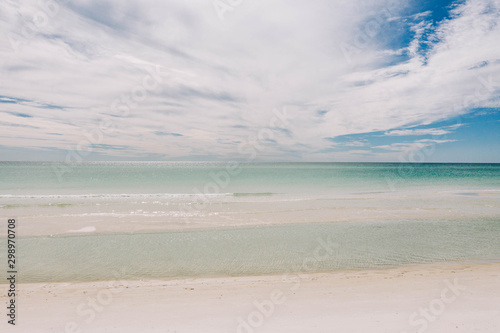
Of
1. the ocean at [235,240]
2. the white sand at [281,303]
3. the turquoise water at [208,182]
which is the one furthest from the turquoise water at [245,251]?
the turquoise water at [208,182]

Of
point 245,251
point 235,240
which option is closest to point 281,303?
point 245,251

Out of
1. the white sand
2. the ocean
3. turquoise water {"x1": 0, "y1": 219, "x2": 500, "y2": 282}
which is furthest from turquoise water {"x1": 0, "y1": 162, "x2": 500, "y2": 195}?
the white sand

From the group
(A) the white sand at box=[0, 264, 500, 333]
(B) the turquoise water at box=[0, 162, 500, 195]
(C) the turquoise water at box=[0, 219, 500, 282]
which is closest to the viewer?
(A) the white sand at box=[0, 264, 500, 333]

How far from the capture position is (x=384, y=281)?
8844 millimetres

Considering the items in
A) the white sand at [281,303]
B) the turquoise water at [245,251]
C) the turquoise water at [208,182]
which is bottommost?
the white sand at [281,303]

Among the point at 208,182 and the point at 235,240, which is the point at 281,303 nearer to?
the point at 235,240

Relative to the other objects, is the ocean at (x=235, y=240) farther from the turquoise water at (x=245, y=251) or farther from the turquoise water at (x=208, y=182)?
the turquoise water at (x=208, y=182)

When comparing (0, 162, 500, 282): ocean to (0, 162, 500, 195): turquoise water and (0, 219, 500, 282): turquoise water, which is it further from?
(0, 162, 500, 195): turquoise water

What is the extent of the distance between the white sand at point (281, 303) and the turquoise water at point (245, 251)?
3.11 feet

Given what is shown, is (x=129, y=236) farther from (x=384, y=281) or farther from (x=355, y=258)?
(x=384, y=281)

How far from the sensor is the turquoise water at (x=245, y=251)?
9.95 metres

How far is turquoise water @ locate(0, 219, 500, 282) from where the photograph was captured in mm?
9945

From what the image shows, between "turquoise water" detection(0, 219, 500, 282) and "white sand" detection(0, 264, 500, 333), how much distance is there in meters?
0.95

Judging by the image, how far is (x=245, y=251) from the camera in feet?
39.2
